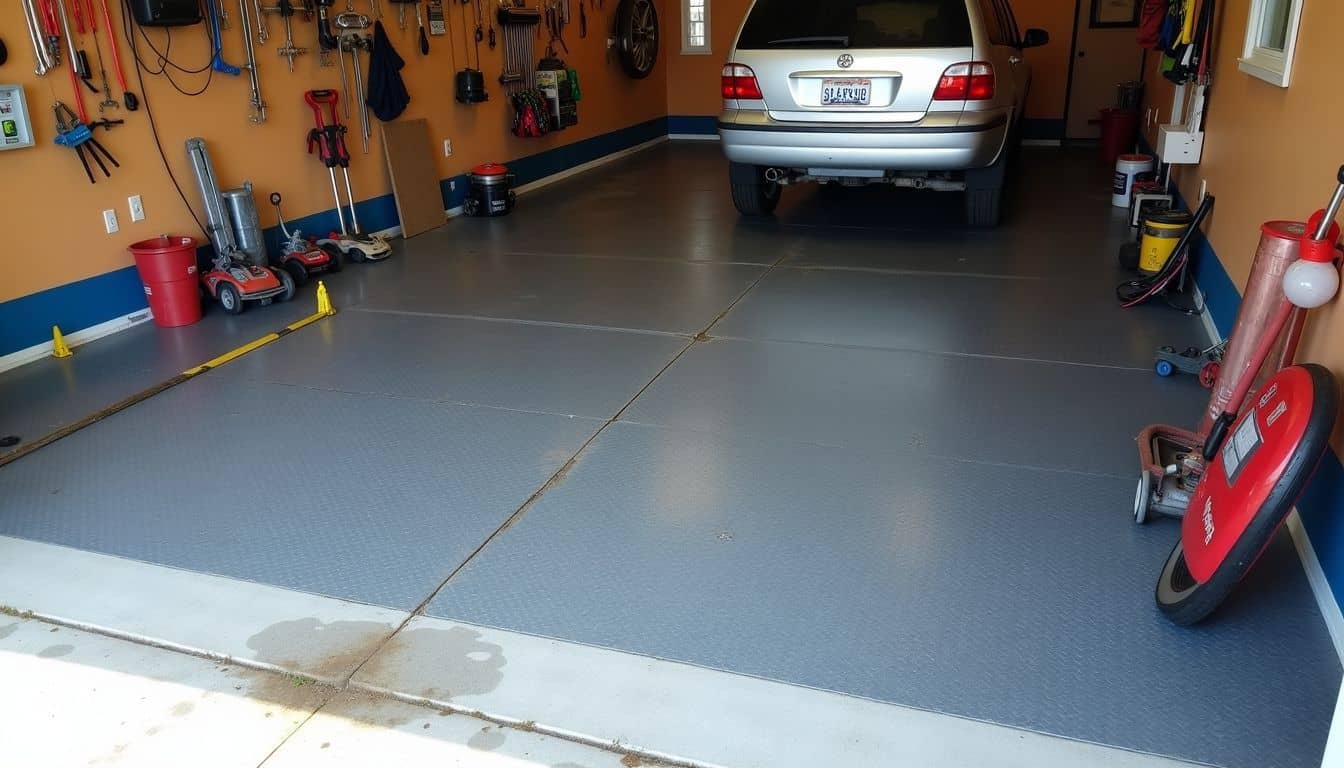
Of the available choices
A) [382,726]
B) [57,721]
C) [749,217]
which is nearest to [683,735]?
[382,726]

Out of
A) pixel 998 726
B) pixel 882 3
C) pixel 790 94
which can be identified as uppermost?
pixel 882 3

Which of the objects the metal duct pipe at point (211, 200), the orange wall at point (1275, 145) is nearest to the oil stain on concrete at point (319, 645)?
the orange wall at point (1275, 145)

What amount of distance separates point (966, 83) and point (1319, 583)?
3926 millimetres

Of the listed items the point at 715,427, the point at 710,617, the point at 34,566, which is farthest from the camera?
the point at 715,427

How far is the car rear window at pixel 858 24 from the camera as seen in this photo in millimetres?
5730

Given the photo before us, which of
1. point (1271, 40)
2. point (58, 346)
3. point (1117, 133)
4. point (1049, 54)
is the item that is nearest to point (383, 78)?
point (58, 346)

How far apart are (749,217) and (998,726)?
5.66 m

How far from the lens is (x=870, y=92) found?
18.8ft

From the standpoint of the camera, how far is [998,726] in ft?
6.78

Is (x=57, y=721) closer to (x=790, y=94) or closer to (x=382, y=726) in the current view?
(x=382, y=726)

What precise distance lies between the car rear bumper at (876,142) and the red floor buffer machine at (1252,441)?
2767 mm

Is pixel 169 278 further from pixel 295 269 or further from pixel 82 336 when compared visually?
pixel 295 269

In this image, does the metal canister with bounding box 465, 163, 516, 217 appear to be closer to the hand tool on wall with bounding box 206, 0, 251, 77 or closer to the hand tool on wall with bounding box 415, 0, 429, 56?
the hand tool on wall with bounding box 415, 0, 429, 56

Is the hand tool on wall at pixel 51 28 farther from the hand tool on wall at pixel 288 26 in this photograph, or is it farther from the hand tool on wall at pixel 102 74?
the hand tool on wall at pixel 288 26
